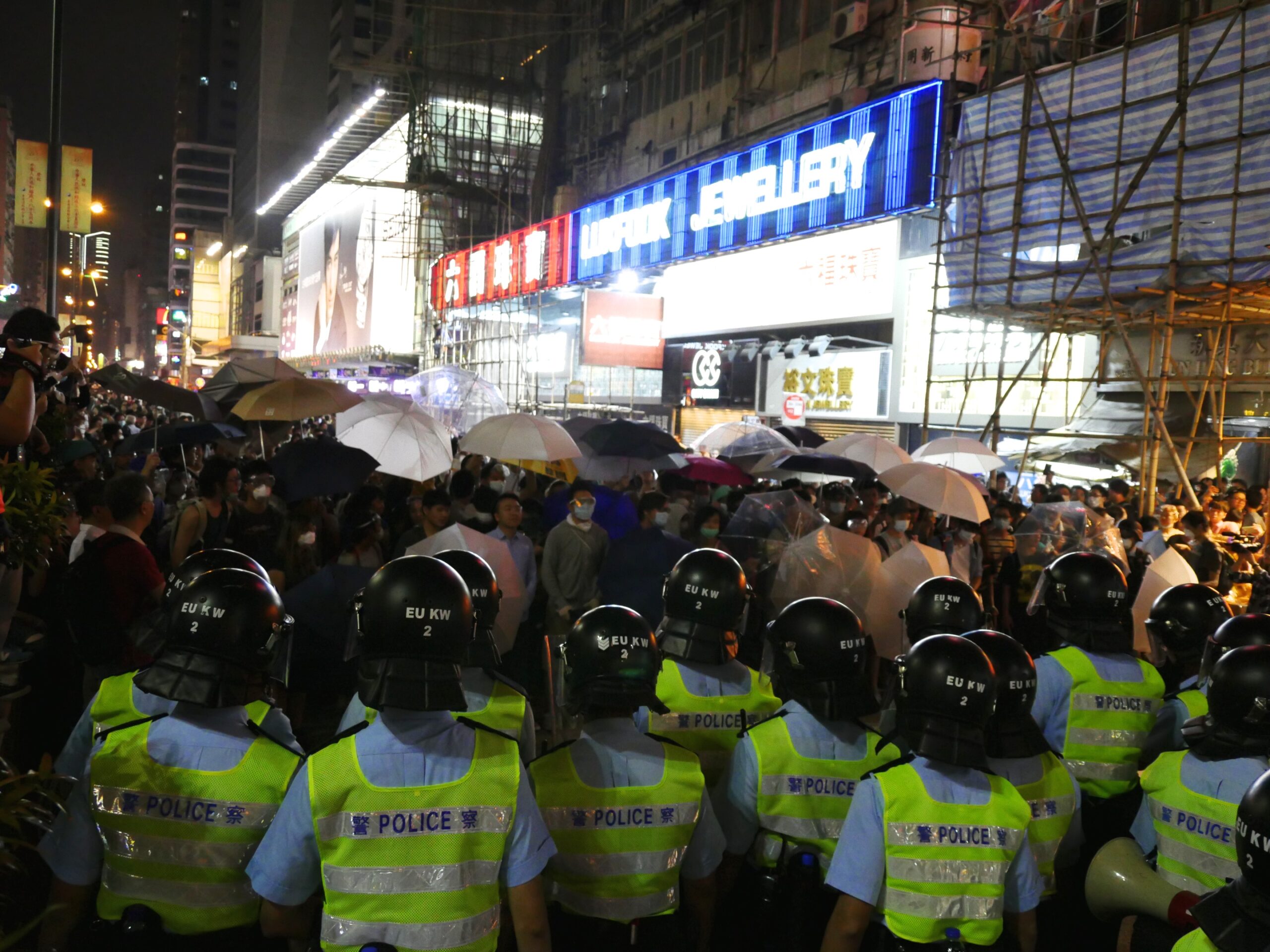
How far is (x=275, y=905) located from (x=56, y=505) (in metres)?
1.72

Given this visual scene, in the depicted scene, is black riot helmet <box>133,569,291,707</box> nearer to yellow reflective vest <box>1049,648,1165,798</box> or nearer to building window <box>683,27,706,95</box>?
yellow reflective vest <box>1049,648,1165,798</box>

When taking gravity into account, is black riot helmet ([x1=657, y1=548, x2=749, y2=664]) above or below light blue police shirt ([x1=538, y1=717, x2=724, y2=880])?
above

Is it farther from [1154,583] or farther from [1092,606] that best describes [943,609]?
[1154,583]

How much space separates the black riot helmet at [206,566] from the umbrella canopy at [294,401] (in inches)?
239

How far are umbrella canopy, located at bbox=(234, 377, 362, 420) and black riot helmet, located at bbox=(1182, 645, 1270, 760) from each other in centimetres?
778

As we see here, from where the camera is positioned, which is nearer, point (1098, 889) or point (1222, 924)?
point (1222, 924)

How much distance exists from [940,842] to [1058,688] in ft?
5.44

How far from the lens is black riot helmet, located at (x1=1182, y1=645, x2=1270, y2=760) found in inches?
124

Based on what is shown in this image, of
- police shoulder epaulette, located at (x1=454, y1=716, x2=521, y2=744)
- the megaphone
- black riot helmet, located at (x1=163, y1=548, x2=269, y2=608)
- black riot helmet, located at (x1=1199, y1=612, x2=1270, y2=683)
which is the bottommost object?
the megaphone

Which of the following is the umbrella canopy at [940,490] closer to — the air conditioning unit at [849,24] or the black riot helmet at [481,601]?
the black riot helmet at [481,601]

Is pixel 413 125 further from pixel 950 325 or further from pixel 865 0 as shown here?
pixel 950 325

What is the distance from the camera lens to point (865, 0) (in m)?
20.2

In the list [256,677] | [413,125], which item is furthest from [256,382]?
[413,125]

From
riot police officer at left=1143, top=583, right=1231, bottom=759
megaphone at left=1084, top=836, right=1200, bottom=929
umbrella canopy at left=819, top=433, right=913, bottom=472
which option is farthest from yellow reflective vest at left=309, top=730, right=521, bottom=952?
Result: umbrella canopy at left=819, top=433, right=913, bottom=472
